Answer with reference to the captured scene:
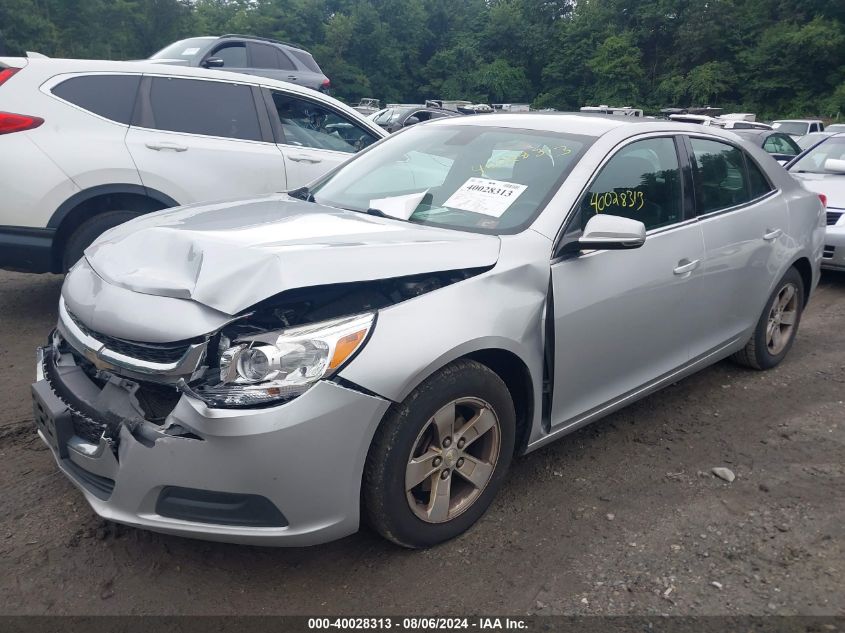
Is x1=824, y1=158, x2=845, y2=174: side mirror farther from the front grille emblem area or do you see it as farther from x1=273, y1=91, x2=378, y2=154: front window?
the front grille emblem area

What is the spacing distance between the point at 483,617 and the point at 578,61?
213 ft

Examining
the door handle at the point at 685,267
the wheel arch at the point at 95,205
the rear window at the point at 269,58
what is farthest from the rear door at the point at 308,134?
the rear window at the point at 269,58

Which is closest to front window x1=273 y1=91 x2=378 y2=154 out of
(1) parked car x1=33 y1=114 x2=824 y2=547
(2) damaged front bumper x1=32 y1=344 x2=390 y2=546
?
(1) parked car x1=33 y1=114 x2=824 y2=547

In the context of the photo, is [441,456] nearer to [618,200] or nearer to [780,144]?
[618,200]

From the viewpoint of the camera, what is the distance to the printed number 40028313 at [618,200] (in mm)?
3207

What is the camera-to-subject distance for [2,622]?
2.26m

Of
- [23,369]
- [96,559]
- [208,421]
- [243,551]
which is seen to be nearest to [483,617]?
[243,551]

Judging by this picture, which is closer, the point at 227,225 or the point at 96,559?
the point at 96,559

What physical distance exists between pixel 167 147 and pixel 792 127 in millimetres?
23285

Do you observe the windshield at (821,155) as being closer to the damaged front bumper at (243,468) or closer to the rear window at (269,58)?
the damaged front bumper at (243,468)

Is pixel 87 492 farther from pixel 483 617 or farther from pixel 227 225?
pixel 483 617

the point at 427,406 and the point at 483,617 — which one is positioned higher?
the point at 427,406

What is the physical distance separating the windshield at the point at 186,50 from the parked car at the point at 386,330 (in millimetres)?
8167

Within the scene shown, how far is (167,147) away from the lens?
5.20 metres
